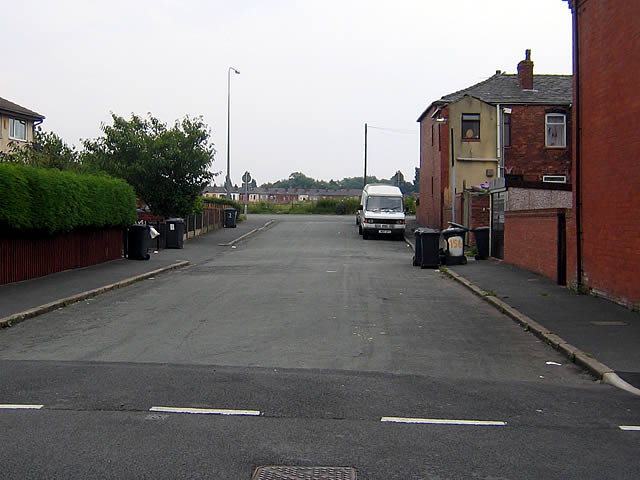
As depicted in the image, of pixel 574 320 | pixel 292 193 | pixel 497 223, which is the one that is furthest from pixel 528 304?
pixel 292 193

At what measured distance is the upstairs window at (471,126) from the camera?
3572 centimetres

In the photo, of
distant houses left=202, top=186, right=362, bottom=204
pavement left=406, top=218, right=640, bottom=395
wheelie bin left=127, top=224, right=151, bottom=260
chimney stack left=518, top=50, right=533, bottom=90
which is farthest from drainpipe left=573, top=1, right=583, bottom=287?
distant houses left=202, top=186, right=362, bottom=204

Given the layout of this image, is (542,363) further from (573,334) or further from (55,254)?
(55,254)

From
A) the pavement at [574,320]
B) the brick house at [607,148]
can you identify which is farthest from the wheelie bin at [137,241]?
the brick house at [607,148]

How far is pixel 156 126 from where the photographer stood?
33125mm

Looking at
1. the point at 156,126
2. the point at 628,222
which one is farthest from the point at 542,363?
the point at 156,126

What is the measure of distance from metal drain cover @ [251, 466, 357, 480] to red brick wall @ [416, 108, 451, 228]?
30.0m

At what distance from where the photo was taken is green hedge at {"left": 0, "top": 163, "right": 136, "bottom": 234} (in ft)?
48.4

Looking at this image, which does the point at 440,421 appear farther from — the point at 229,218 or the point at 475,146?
the point at 229,218

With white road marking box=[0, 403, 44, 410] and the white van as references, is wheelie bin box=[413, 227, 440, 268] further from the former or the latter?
white road marking box=[0, 403, 44, 410]

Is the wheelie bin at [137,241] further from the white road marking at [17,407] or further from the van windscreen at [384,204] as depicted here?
the white road marking at [17,407]

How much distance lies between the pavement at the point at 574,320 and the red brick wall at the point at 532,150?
19187 mm

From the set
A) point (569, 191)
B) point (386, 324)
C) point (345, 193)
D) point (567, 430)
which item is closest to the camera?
point (567, 430)

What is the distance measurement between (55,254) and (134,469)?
46.7 ft
